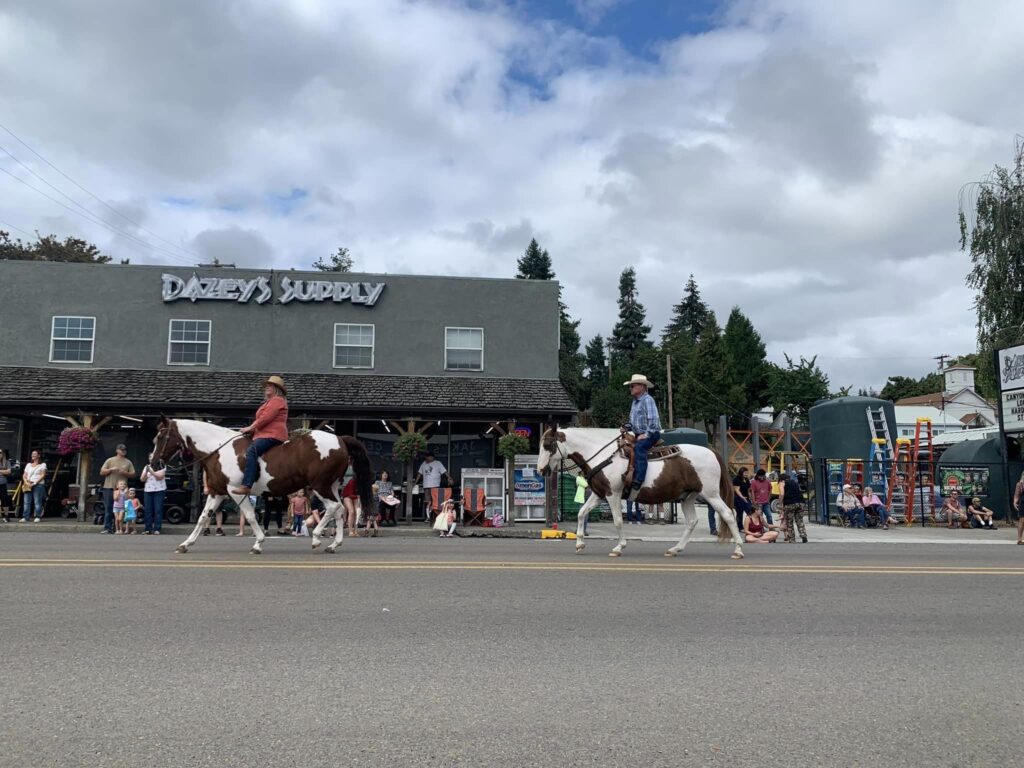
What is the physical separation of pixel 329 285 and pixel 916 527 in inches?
753

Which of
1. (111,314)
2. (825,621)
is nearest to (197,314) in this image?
(111,314)

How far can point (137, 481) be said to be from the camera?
2277 centimetres

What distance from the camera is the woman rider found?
37.7 feet

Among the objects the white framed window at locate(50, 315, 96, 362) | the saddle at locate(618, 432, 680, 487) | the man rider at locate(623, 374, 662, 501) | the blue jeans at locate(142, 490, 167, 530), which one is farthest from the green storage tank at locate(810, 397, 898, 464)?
the white framed window at locate(50, 315, 96, 362)

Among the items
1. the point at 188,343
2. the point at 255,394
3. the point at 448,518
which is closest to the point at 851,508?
the point at 448,518

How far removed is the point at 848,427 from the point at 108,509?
25.3 m

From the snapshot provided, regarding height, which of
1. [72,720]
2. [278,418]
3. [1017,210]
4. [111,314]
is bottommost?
[72,720]

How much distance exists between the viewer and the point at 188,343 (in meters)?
25.4

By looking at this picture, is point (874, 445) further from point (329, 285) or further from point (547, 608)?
point (547, 608)

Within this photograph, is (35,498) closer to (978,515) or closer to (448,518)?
(448,518)

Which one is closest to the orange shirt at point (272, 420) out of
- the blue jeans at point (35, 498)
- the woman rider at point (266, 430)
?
the woman rider at point (266, 430)

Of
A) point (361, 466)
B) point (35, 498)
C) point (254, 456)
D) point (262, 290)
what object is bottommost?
point (35, 498)

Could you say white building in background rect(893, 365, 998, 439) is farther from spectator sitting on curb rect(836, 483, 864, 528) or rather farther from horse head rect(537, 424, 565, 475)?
horse head rect(537, 424, 565, 475)

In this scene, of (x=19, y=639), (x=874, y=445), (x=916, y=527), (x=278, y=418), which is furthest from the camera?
(x=874, y=445)
